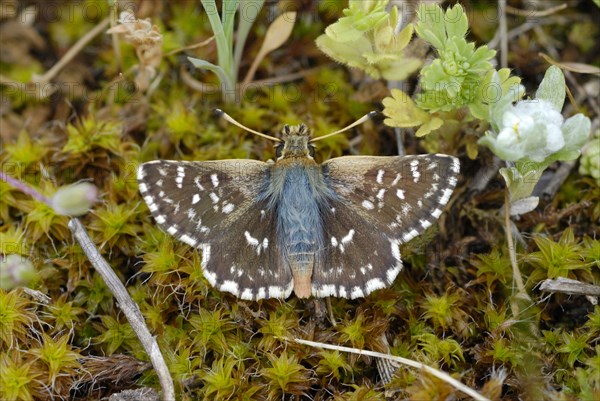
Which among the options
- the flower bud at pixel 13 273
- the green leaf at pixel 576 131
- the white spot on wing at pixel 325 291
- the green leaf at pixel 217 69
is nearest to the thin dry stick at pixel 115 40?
the green leaf at pixel 217 69

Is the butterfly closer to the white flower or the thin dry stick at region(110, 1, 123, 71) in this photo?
the white flower

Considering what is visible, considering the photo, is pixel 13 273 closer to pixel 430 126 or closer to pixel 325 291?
pixel 325 291

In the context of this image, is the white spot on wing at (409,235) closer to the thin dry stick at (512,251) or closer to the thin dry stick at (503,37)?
the thin dry stick at (512,251)

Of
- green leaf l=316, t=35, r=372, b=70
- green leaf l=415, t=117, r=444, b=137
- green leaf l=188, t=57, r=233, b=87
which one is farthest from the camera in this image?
green leaf l=316, t=35, r=372, b=70

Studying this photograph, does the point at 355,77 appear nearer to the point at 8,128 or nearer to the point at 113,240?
the point at 113,240

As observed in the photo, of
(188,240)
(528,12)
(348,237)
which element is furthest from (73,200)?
(528,12)

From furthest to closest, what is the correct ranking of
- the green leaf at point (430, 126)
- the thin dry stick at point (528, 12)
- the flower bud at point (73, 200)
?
the thin dry stick at point (528, 12)
the green leaf at point (430, 126)
the flower bud at point (73, 200)

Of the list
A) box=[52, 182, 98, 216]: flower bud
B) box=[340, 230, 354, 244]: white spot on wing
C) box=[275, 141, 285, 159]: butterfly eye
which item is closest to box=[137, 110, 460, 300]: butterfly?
box=[340, 230, 354, 244]: white spot on wing

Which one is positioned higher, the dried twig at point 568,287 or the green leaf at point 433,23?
the green leaf at point 433,23
